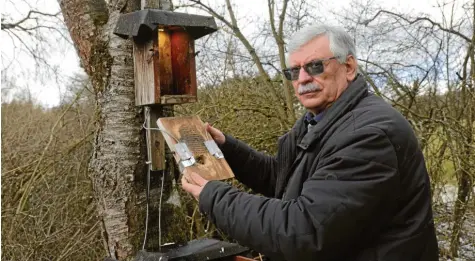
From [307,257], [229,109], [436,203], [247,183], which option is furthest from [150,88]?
[436,203]

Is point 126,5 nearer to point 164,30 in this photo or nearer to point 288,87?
point 164,30

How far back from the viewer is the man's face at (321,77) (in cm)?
191

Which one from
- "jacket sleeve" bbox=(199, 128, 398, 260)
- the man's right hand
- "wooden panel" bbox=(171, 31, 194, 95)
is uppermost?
"wooden panel" bbox=(171, 31, 194, 95)

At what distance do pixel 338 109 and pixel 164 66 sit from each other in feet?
3.31

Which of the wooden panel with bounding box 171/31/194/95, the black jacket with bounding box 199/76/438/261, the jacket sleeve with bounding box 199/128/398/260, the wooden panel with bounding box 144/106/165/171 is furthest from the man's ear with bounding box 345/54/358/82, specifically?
the wooden panel with bounding box 144/106/165/171

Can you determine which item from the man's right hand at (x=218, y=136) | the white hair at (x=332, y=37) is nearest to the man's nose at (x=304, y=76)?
the white hair at (x=332, y=37)

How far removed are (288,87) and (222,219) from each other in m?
4.06

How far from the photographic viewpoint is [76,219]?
15.8 ft

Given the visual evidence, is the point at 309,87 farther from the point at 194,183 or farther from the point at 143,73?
the point at 143,73

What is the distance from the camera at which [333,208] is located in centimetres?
152

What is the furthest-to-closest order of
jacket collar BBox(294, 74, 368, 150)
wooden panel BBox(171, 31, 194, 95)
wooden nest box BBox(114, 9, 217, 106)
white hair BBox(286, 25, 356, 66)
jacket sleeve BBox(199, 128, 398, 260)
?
wooden panel BBox(171, 31, 194, 95), wooden nest box BBox(114, 9, 217, 106), white hair BBox(286, 25, 356, 66), jacket collar BBox(294, 74, 368, 150), jacket sleeve BBox(199, 128, 398, 260)

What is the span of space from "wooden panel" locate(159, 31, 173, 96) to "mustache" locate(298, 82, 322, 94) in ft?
2.46

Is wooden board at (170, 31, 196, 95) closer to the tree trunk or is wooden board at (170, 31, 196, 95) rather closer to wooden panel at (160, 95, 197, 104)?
wooden panel at (160, 95, 197, 104)

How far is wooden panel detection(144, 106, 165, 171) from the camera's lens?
2481 millimetres
